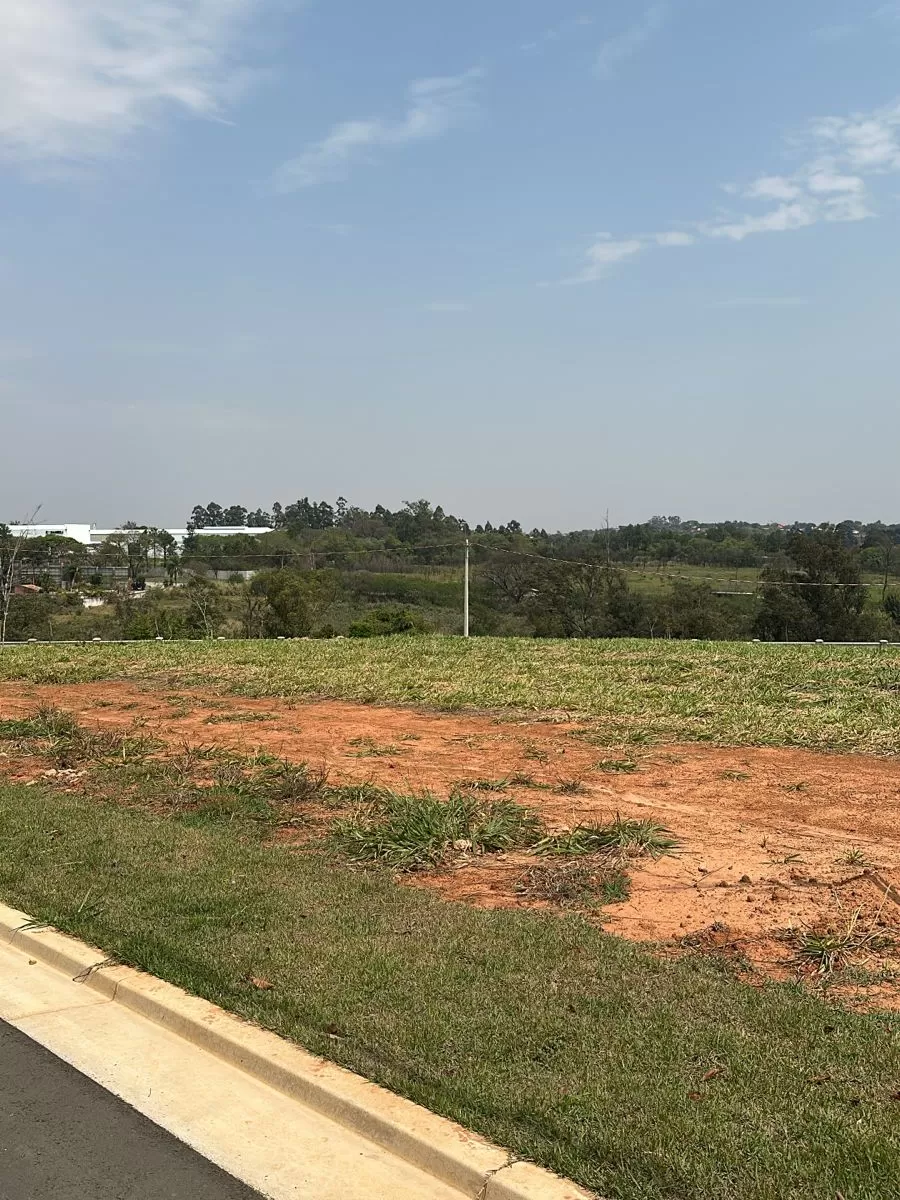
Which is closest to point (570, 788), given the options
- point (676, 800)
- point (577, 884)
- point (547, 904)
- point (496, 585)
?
point (676, 800)

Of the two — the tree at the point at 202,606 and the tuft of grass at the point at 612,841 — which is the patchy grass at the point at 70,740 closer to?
the tuft of grass at the point at 612,841

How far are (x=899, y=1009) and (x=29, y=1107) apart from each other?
334cm

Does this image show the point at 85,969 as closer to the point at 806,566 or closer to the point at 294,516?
the point at 806,566

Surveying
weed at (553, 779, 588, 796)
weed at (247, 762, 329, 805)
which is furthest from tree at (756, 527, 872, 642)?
weed at (247, 762, 329, 805)

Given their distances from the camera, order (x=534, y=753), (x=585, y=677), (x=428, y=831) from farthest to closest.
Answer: (x=585, y=677), (x=534, y=753), (x=428, y=831)

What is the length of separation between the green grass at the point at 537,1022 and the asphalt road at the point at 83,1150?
2.18 feet

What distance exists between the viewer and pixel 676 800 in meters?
A: 8.63

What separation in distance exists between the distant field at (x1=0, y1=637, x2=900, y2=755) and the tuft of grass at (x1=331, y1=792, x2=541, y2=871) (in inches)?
172

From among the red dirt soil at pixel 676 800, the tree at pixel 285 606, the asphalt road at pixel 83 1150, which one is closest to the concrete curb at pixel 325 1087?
the asphalt road at pixel 83 1150

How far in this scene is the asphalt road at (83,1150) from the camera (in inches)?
133

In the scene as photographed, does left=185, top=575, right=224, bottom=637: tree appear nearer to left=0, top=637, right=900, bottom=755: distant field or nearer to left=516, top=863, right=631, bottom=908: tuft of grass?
left=0, top=637, right=900, bottom=755: distant field

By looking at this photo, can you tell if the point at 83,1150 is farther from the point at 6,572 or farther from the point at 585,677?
the point at 6,572

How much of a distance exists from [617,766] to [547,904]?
422cm

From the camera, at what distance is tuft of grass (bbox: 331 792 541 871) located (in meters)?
7.01
